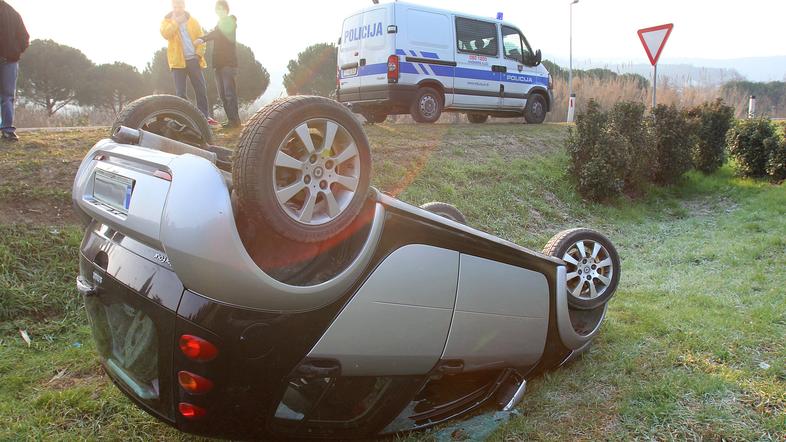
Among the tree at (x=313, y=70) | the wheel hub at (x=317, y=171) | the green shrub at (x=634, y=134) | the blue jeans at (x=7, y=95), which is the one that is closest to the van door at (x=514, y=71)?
the green shrub at (x=634, y=134)

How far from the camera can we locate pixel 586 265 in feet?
11.5

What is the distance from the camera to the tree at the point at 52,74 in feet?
77.3

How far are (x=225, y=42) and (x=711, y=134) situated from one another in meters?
9.24

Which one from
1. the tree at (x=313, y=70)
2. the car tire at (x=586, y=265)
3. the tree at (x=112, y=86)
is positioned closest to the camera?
the car tire at (x=586, y=265)

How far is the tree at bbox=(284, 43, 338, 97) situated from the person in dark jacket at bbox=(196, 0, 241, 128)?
57.7 feet

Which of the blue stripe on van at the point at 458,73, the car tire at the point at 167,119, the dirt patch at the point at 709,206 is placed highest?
the blue stripe on van at the point at 458,73

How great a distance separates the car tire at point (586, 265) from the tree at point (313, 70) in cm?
2372

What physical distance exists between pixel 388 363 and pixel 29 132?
7052 millimetres

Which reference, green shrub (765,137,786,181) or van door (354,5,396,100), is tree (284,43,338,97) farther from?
green shrub (765,137,786,181)

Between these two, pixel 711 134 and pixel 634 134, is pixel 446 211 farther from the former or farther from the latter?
pixel 711 134

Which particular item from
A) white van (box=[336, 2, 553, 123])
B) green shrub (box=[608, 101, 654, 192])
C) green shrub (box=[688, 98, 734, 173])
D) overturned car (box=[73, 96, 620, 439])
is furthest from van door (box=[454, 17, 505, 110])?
overturned car (box=[73, 96, 620, 439])

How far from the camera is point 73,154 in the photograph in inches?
245

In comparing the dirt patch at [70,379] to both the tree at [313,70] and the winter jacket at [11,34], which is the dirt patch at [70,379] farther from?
the tree at [313,70]

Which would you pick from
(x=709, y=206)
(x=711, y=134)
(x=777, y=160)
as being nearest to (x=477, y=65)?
(x=711, y=134)
